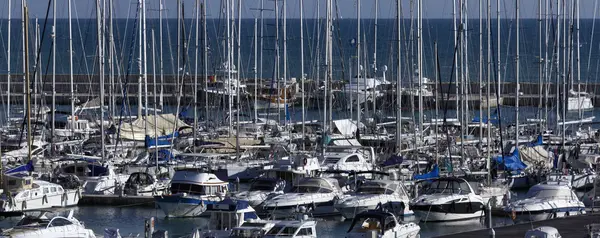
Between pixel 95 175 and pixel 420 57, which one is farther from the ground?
pixel 420 57

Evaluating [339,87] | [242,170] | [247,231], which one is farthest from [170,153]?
[339,87]

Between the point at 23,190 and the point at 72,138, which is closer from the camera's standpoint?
the point at 23,190

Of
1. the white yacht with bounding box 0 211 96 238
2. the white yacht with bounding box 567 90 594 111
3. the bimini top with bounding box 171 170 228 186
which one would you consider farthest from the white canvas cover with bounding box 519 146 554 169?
the white yacht with bounding box 0 211 96 238

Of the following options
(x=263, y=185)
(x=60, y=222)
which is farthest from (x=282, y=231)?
(x=263, y=185)

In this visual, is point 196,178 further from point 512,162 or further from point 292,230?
point 512,162

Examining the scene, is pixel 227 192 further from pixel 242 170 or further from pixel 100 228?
pixel 242 170

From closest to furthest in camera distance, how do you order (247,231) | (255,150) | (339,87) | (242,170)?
1. (247,231)
2. (242,170)
3. (255,150)
4. (339,87)

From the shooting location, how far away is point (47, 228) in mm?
31953

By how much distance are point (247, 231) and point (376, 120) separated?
30.0 metres

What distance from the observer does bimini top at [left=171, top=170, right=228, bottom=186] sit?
1591 inches

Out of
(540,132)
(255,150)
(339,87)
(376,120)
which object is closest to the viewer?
(255,150)

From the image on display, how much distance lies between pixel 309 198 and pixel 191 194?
3446mm

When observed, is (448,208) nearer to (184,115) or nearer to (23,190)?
(23,190)

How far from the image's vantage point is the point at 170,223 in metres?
40.0
